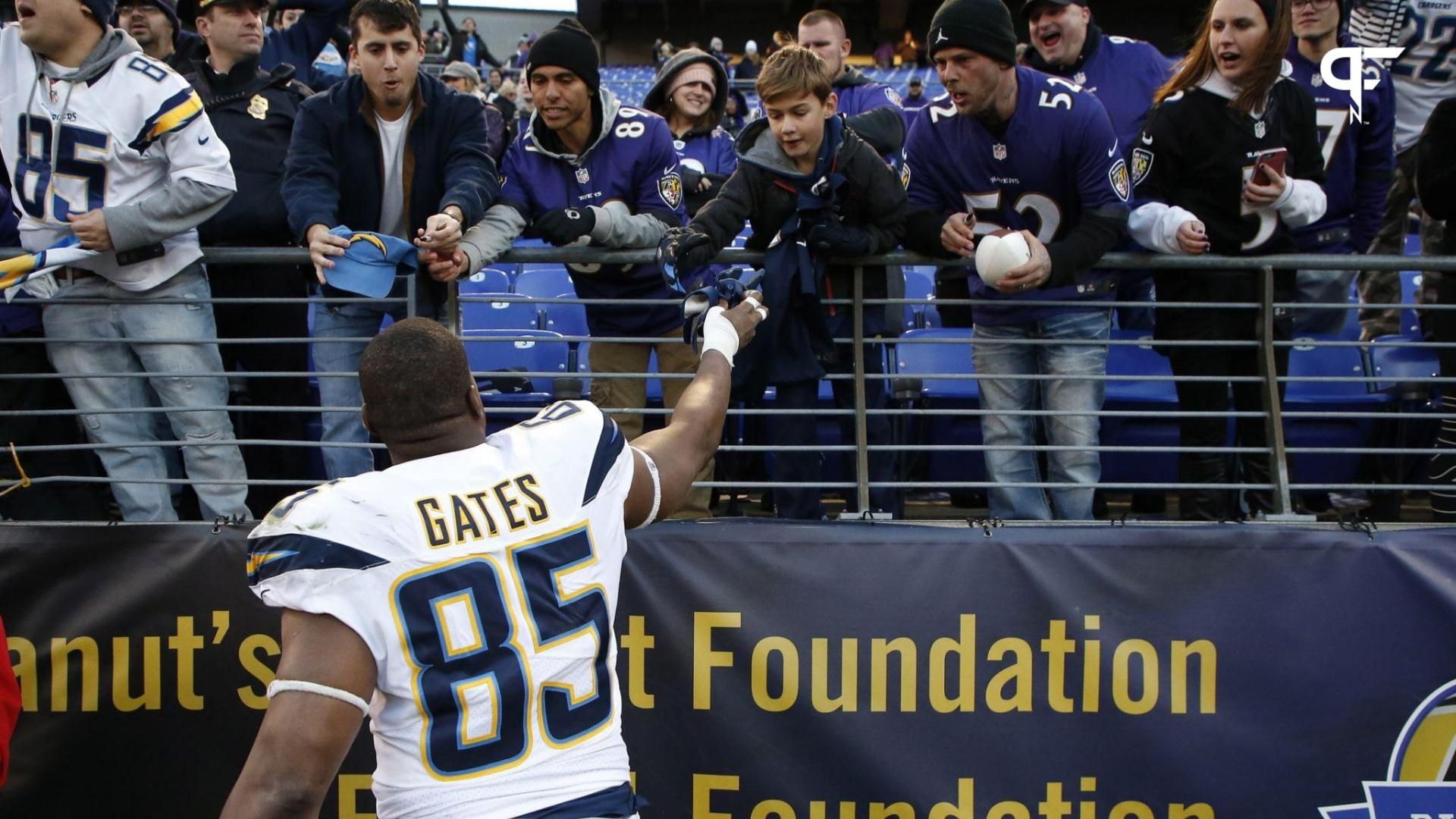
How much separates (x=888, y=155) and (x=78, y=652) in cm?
348

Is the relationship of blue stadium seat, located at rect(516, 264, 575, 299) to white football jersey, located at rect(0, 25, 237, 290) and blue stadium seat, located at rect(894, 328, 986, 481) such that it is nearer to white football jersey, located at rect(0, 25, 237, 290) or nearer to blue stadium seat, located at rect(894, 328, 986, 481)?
blue stadium seat, located at rect(894, 328, 986, 481)

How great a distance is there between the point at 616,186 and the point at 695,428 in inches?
83.6

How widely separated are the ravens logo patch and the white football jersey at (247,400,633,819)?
282 cm

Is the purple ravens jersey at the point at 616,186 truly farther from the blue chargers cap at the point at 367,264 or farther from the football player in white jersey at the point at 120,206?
the football player in white jersey at the point at 120,206

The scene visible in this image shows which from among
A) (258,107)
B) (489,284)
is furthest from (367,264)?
(489,284)

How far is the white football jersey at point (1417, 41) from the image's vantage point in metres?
6.43

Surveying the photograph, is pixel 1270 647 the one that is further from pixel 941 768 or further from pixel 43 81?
pixel 43 81

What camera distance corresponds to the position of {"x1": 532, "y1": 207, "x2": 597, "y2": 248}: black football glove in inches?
193

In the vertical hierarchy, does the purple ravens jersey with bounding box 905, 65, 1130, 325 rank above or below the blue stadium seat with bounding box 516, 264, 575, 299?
above

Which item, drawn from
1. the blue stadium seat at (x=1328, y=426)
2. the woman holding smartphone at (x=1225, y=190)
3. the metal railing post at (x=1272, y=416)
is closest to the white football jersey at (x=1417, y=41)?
the blue stadium seat at (x=1328, y=426)

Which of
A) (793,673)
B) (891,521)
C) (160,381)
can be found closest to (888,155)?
(891,521)

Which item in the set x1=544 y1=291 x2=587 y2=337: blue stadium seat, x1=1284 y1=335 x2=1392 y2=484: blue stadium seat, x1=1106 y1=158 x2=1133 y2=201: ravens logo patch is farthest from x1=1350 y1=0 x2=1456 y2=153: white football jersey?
x1=544 y1=291 x2=587 y2=337: blue stadium seat

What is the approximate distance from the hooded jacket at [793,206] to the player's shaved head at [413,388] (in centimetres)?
184

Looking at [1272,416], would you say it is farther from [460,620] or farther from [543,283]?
[543,283]
